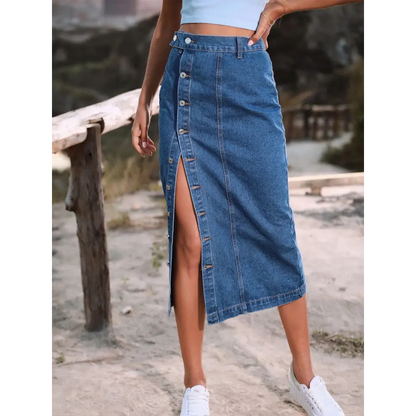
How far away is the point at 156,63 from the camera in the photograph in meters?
2.17

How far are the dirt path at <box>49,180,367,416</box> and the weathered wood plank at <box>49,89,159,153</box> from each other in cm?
110

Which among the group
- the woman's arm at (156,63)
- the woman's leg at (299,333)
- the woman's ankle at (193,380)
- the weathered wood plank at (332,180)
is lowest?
the woman's ankle at (193,380)

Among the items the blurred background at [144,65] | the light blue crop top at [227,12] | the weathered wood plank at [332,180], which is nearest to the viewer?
the light blue crop top at [227,12]

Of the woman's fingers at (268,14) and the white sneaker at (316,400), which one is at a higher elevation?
the woman's fingers at (268,14)

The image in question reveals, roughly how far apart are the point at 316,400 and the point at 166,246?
10.2 ft

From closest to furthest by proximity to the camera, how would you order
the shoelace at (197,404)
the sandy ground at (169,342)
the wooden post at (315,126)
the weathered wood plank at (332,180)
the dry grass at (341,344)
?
the shoelace at (197,404), the sandy ground at (169,342), the dry grass at (341,344), the weathered wood plank at (332,180), the wooden post at (315,126)

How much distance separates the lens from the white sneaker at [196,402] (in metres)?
2.14

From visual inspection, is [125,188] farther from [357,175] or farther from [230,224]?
[230,224]

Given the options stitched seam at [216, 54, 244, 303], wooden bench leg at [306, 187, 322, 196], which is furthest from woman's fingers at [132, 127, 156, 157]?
wooden bench leg at [306, 187, 322, 196]

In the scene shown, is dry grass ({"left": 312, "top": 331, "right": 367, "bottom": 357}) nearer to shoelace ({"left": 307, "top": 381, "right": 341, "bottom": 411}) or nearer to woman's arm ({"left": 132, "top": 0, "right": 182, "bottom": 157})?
shoelace ({"left": 307, "top": 381, "right": 341, "bottom": 411})

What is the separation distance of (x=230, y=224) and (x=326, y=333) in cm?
151

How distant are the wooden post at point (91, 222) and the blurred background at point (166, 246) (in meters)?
0.14

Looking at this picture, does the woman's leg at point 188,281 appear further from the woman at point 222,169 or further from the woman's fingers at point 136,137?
the woman's fingers at point 136,137

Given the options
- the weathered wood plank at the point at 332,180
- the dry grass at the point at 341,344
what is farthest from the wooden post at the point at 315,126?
the dry grass at the point at 341,344
